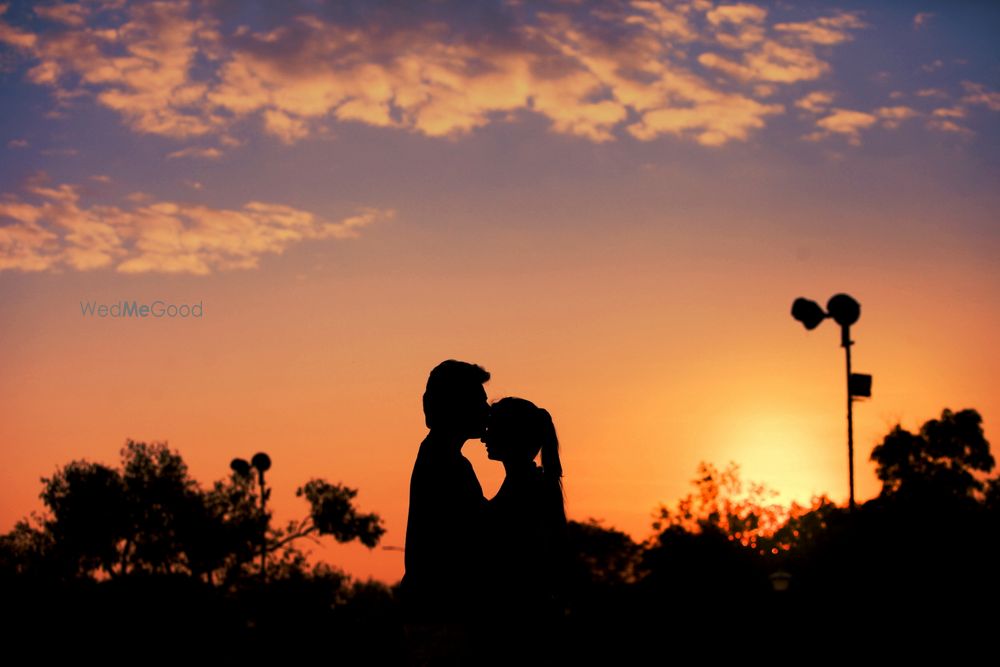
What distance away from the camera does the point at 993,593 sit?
28.0 m

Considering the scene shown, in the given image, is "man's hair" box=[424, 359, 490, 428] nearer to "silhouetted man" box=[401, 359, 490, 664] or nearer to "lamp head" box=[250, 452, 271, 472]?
"silhouetted man" box=[401, 359, 490, 664]

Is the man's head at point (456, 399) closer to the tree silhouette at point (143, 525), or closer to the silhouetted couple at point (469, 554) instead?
the silhouetted couple at point (469, 554)

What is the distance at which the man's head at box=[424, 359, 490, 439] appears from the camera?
638 centimetres

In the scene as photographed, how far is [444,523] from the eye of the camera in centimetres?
607

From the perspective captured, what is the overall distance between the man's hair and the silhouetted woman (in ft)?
2.15

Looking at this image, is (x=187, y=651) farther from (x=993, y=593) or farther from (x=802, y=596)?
(x=993, y=593)

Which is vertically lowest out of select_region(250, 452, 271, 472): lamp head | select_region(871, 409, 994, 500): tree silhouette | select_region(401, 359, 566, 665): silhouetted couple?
select_region(401, 359, 566, 665): silhouetted couple

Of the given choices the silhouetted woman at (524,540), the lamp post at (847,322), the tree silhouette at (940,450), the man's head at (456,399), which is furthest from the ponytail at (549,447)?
the tree silhouette at (940,450)

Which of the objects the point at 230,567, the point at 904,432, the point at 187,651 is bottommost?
the point at 187,651

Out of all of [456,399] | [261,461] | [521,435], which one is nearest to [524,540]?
[521,435]

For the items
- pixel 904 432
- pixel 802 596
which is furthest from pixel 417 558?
pixel 904 432

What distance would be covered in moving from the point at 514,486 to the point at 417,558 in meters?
1.02

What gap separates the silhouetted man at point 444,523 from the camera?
5.95 meters

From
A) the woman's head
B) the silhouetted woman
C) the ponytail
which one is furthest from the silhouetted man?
the ponytail
